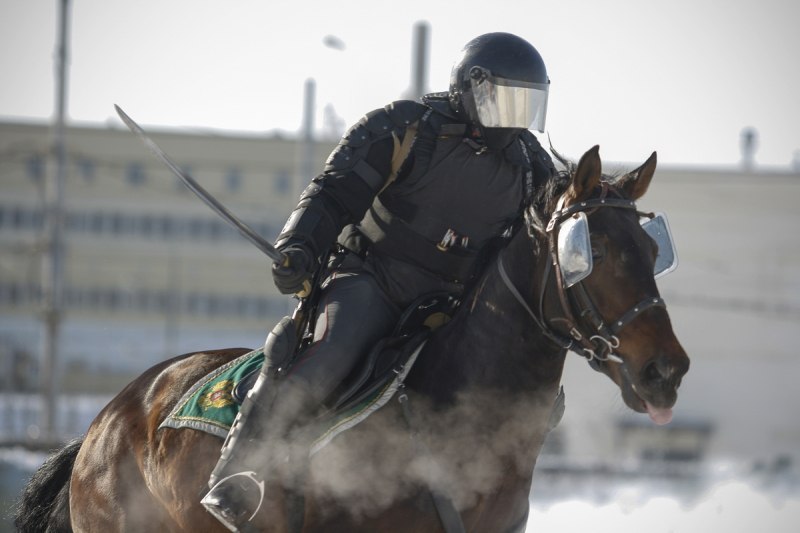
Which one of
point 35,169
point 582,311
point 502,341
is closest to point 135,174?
point 35,169

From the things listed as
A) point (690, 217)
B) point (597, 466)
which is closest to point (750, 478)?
point (597, 466)

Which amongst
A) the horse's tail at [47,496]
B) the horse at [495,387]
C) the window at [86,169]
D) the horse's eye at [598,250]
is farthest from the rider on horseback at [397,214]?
the window at [86,169]

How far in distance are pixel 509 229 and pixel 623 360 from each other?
90 cm

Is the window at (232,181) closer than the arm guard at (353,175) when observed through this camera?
No

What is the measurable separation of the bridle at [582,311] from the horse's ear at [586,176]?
4cm

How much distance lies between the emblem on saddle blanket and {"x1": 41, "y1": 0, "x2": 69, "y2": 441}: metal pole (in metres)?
14.7

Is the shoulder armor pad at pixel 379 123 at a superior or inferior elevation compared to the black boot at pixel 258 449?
superior

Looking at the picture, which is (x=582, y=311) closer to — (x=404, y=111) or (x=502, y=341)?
(x=502, y=341)

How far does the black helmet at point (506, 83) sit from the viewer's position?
4488 millimetres

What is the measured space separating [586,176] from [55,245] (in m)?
16.8

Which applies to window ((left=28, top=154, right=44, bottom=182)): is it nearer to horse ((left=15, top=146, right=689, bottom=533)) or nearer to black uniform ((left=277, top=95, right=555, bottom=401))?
black uniform ((left=277, top=95, right=555, bottom=401))

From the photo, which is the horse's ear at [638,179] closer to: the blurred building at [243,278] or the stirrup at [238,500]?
the stirrup at [238,500]

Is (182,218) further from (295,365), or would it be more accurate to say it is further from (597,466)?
(295,365)

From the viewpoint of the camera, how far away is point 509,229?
448 cm
